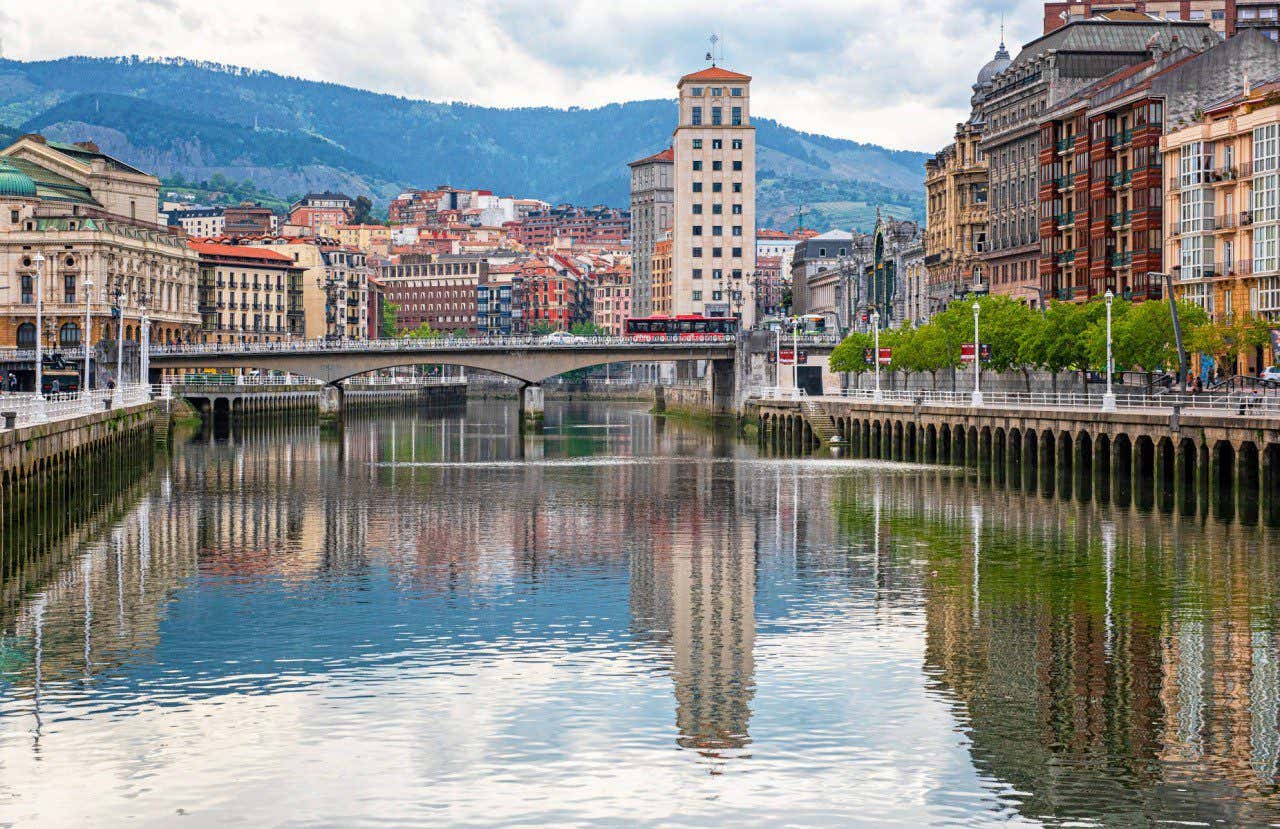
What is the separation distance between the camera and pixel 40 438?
70.4 meters

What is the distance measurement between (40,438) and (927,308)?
126595 mm

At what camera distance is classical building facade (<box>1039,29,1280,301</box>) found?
11738 centimetres

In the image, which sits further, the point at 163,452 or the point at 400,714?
the point at 163,452

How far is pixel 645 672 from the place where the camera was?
39312mm

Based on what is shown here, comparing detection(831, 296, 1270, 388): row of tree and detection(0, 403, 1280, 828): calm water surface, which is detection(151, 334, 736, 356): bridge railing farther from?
detection(0, 403, 1280, 828): calm water surface

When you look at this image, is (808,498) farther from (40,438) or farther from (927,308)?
(927,308)

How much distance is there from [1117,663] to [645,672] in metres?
10.1

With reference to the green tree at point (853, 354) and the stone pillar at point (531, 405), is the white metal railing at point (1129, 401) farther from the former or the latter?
the stone pillar at point (531, 405)

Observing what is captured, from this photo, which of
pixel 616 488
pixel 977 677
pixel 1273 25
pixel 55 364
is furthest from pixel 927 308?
pixel 977 677

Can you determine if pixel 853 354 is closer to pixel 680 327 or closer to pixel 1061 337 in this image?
pixel 680 327

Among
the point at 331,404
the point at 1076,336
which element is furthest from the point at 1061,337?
the point at 331,404

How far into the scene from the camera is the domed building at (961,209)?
165625 mm

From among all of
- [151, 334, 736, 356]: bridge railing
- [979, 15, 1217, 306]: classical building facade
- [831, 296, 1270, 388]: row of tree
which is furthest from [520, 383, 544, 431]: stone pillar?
[831, 296, 1270, 388]: row of tree

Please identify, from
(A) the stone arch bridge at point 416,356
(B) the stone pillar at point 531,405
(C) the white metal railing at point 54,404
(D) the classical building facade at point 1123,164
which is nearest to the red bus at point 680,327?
(A) the stone arch bridge at point 416,356
